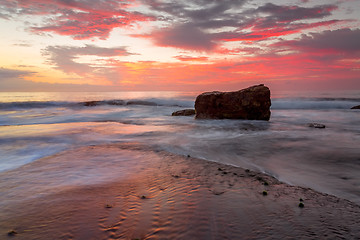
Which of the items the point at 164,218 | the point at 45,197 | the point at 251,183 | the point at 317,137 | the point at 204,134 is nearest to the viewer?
the point at 164,218

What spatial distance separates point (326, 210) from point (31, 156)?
6.94 m

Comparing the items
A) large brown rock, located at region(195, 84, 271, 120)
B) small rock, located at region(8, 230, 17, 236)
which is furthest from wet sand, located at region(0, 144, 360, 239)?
large brown rock, located at region(195, 84, 271, 120)

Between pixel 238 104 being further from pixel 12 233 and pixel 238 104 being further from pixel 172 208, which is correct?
pixel 12 233

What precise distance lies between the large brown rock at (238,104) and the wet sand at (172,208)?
9754 millimetres

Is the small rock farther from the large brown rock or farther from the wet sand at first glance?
the large brown rock

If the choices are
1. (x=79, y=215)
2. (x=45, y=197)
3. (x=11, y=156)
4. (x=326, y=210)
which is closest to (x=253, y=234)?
(x=326, y=210)

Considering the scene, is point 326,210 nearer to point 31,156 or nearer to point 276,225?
point 276,225

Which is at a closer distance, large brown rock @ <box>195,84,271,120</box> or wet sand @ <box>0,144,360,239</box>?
wet sand @ <box>0,144,360,239</box>

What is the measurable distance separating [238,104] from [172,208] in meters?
11.6

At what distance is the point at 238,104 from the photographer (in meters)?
13.7

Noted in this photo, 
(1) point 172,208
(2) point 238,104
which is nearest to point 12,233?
(1) point 172,208

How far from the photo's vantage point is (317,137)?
348 inches

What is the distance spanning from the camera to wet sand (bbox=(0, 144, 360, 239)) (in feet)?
7.93

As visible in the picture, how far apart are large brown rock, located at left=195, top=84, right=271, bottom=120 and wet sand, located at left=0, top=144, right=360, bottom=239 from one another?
32.0 ft
